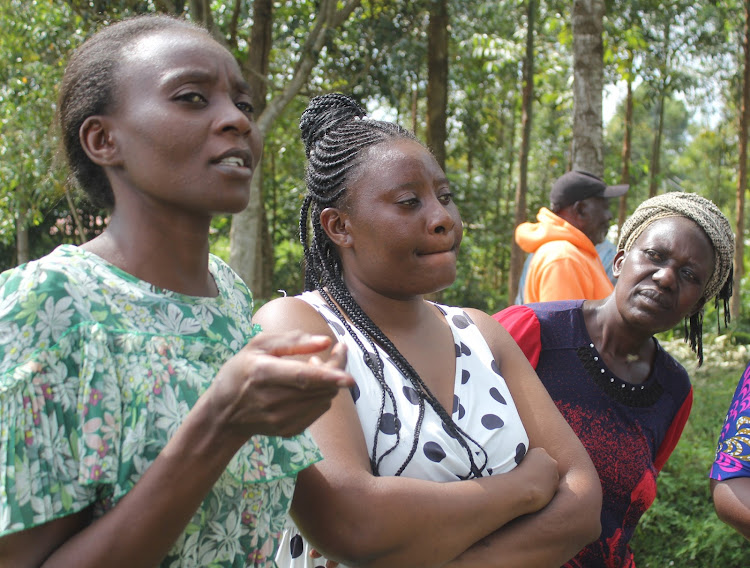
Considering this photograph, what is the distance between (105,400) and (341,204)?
0.95 meters

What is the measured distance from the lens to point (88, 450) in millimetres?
1178

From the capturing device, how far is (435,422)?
177 centimetres

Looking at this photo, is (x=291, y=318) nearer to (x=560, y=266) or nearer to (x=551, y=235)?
(x=560, y=266)

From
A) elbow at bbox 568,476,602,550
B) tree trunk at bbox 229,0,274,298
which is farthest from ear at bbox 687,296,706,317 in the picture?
tree trunk at bbox 229,0,274,298

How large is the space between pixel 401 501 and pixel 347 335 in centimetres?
47

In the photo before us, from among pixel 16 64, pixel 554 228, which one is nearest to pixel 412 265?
pixel 554 228

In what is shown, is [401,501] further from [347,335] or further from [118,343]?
[118,343]

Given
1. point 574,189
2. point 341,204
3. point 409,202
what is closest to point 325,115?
point 341,204

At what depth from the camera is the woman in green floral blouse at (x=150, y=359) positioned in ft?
3.70

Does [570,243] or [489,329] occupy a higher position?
[570,243]

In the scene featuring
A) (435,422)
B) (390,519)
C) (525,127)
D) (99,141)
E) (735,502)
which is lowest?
(735,502)

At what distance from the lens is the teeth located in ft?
4.59

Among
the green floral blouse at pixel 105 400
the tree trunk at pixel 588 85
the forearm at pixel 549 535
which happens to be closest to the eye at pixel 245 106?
the green floral blouse at pixel 105 400

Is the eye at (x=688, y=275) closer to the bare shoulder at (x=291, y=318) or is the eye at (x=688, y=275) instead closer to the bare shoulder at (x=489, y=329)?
the bare shoulder at (x=489, y=329)
